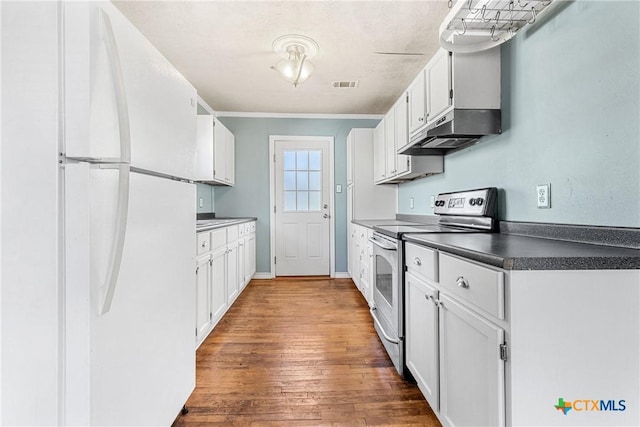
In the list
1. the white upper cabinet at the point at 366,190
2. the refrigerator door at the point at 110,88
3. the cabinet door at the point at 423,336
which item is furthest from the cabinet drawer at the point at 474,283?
the white upper cabinet at the point at 366,190

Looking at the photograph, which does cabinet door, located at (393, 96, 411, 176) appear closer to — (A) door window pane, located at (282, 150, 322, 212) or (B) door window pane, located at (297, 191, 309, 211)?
(A) door window pane, located at (282, 150, 322, 212)

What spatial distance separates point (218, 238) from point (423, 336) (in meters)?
1.81

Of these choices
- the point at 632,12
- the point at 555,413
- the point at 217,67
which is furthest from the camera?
the point at 217,67

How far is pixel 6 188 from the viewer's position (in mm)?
740

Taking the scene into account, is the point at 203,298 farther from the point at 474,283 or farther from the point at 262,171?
the point at 262,171

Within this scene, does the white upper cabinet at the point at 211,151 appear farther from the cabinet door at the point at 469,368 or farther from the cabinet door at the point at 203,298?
the cabinet door at the point at 469,368

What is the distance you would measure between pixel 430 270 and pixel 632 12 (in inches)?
46.5

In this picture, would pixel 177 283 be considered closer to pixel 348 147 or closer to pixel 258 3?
pixel 258 3

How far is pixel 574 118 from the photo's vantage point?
1.22 m

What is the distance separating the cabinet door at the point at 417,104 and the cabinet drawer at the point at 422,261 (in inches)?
45.1

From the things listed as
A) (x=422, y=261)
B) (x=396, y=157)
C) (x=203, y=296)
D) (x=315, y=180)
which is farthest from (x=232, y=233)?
(x=422, y=261)

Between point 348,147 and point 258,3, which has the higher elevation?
point 258,3

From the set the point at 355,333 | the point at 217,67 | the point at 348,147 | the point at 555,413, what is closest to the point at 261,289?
the point at 355,333

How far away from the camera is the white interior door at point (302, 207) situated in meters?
4.30
